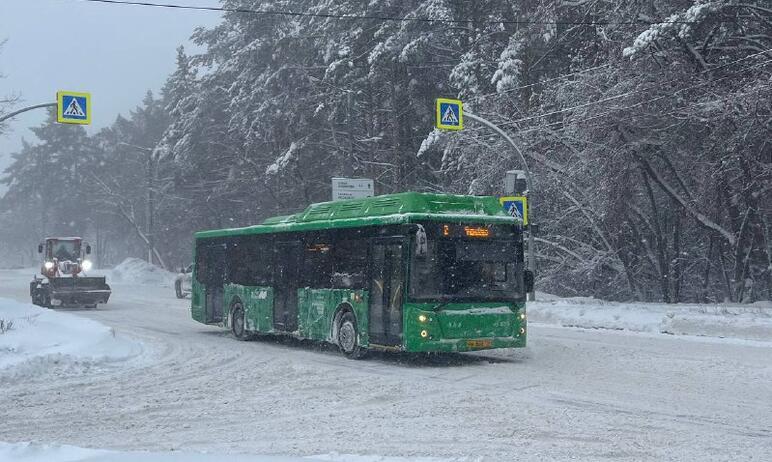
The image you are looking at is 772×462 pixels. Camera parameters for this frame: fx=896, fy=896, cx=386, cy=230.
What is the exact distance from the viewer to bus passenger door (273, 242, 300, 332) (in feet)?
62.8

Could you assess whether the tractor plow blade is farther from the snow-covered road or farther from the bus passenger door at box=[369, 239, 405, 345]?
the bus passenger door at box=[369, 239, 405, 345]

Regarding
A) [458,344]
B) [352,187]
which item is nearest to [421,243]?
[458,344]

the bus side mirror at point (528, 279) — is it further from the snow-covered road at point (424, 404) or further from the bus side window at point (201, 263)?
the bus side window at point (201, 263)

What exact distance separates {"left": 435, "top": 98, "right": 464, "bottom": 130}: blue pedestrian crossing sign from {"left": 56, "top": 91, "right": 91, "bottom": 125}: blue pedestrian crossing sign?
411 inches

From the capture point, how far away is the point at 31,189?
4274 inches

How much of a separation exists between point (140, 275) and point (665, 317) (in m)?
45.3

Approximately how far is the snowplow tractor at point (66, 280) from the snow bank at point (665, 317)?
54.3 feet

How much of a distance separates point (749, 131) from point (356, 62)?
24.2 metres

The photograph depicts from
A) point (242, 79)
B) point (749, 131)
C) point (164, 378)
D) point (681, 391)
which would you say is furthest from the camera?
point (242, 79)

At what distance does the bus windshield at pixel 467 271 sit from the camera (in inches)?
606

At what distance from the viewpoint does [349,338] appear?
17.2 meters

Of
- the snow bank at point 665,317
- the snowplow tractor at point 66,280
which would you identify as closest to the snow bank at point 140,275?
the snowplow tractor at point 66,280

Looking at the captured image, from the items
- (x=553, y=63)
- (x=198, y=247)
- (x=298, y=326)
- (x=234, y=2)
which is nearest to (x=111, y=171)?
(x=234, y=2)

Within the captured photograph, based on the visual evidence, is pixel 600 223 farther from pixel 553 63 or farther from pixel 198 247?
pixel 198 247
